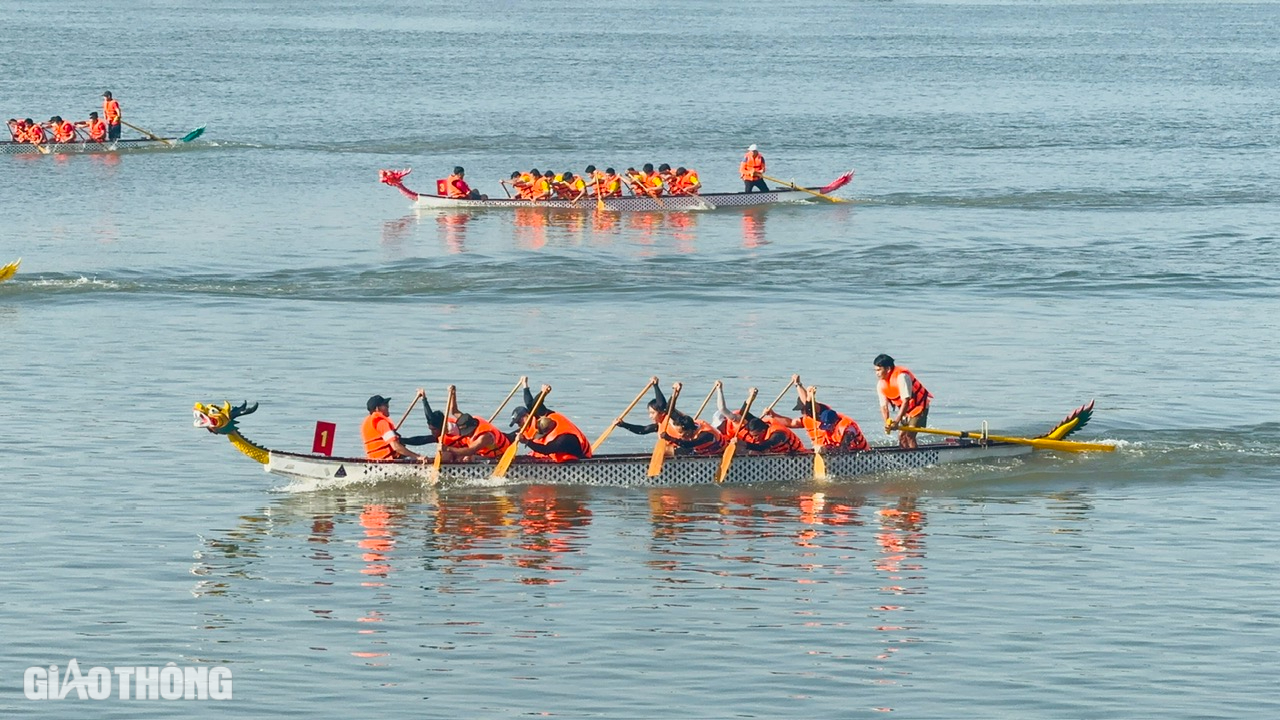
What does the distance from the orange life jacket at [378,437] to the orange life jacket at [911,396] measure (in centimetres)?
807

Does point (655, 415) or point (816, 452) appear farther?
point (816, 452)

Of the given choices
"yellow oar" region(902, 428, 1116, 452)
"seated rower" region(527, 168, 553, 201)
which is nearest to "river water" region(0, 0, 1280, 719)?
"yellow oar" region(902, 428, 1116, 452)

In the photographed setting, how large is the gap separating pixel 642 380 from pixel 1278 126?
55000 millimetres

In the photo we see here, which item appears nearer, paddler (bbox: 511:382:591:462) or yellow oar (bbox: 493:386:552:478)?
yellow oar (bbox: 493:386:552:478)

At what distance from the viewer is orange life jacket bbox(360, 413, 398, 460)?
28359 millimetres

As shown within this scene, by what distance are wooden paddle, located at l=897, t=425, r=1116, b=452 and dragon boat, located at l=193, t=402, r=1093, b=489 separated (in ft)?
0.29

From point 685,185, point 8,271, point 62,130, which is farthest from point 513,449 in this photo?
point 62,130

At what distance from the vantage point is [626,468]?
1145 inches

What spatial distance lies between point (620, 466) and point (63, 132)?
159 ft

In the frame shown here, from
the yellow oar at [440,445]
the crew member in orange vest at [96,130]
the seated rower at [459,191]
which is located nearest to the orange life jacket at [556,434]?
the yellow oar at [440,445]

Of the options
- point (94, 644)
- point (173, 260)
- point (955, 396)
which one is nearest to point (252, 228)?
point (173, 260)

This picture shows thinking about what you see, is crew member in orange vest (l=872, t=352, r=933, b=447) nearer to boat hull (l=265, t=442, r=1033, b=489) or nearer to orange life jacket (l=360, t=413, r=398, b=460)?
boat hull (l=265, t=442, r=1033, b=489)

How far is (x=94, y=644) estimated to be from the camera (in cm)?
2178

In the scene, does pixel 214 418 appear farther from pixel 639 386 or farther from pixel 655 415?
Answer: pixel 639 386
